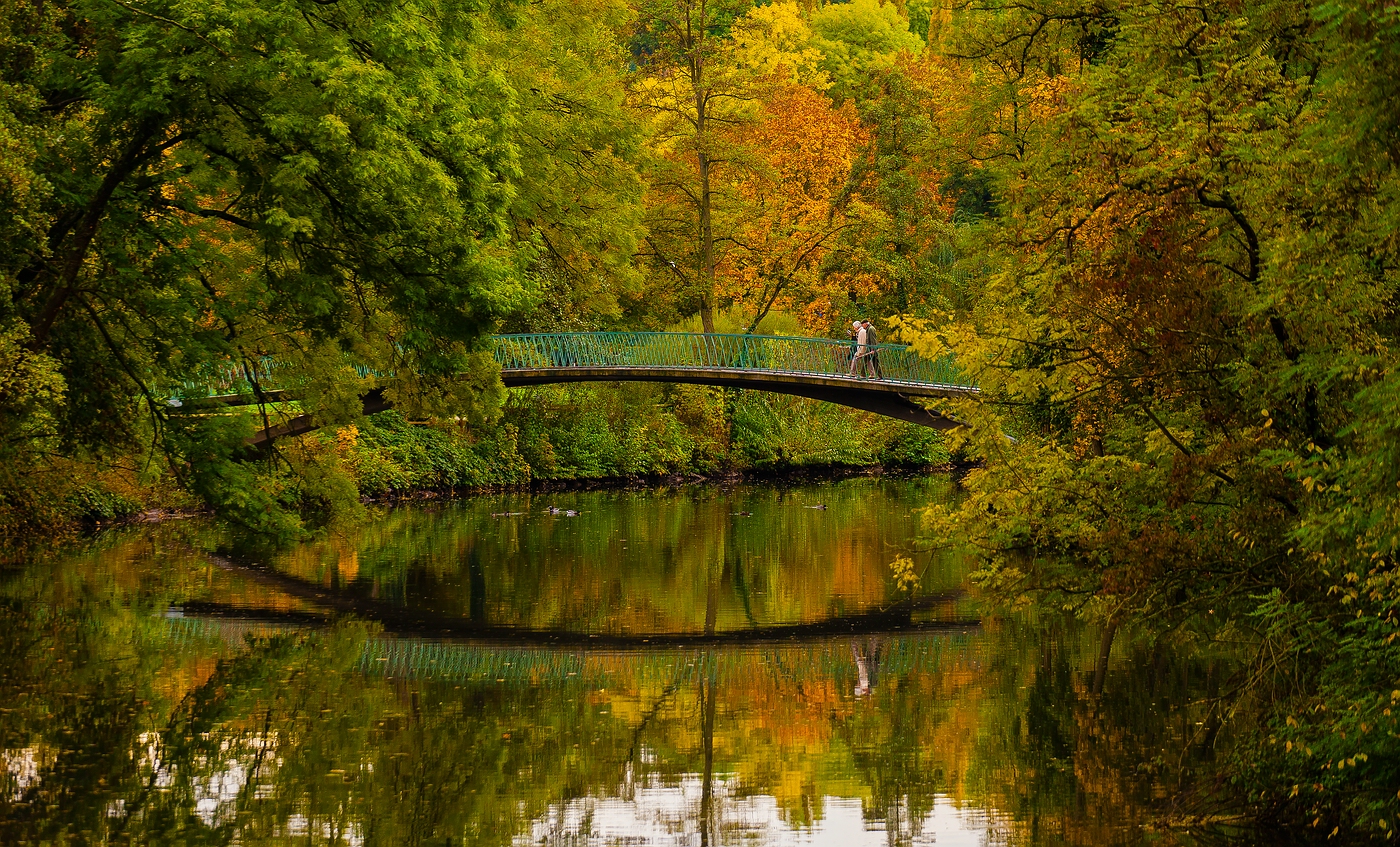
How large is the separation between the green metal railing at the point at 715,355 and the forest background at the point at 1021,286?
4488 millimetres

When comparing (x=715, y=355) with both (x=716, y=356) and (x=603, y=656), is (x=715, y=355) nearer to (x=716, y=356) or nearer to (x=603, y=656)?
(x=716, y=356)

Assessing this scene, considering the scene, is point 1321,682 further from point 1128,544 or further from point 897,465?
point 897,465

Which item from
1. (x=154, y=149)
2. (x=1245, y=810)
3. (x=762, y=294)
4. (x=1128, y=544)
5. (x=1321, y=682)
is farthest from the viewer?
(x=762, y=294)

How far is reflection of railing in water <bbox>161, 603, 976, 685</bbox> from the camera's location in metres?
16.9

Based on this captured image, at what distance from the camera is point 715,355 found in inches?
1406

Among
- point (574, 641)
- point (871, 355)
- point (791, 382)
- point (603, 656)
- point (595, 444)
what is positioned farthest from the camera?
point (595, 444)

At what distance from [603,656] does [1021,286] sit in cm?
602

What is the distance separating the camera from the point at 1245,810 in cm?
1091

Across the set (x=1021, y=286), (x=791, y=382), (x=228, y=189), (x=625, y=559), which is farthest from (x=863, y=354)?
(x=1021, y=286)

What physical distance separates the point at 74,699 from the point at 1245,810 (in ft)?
30.6

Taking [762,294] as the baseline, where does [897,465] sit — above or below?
below

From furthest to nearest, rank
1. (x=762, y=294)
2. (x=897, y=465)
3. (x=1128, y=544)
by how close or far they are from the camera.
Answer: (x=897, y=465) < (x=762, y=294) < (x=1128, y=544)

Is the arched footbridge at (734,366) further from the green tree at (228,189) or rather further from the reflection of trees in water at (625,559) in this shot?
the green tree at (228,189)

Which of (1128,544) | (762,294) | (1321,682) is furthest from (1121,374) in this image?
(762,294)
